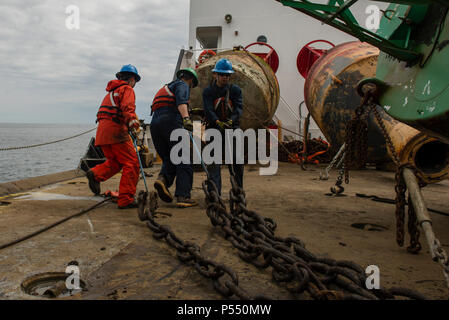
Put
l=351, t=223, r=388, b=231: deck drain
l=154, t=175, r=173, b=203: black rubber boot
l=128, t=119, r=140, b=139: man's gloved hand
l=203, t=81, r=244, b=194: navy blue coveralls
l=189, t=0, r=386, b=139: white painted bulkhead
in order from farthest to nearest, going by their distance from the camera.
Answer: l=189, t=0, r=386, b=139: white painted bulkhead
l=203, t=81, r=244, b=194: navy blue coveralls
l=154, t=175, r=173, b=203: black rubber boot
l=128, t=119, r=140, b=139: man's gloved hand
l=351, t=223, r=388, b=231: deck drain

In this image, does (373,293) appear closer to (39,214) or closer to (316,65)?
(39,214)

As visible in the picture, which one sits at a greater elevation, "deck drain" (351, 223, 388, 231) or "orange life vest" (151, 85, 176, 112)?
"orange life vest" (151, 85, 176, 112)

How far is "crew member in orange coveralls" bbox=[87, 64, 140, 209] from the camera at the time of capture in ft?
11.2

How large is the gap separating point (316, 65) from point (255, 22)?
16.4ft

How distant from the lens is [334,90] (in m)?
5.91

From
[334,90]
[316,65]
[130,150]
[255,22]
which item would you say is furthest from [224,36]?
[130,150]

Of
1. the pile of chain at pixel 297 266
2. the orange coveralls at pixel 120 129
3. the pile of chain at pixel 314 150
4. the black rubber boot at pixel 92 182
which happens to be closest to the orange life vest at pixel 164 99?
the orange coveralls at pixel 120 129

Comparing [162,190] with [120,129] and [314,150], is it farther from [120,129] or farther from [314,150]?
[314,150]

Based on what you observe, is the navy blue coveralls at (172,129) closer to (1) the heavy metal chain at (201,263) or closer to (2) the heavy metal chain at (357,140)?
(1) the heavy metal chain at (201,263)

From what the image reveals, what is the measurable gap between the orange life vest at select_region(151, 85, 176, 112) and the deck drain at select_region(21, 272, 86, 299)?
7.54 ft

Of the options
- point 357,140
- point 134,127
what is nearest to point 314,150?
point 134,127

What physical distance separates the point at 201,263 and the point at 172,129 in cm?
214

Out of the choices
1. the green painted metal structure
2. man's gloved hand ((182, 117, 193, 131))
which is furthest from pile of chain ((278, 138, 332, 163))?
the green painted metal structure

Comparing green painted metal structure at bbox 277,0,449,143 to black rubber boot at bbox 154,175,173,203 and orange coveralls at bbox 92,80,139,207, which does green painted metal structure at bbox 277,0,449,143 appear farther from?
black rubber boot at bbox 154,175,173,203
